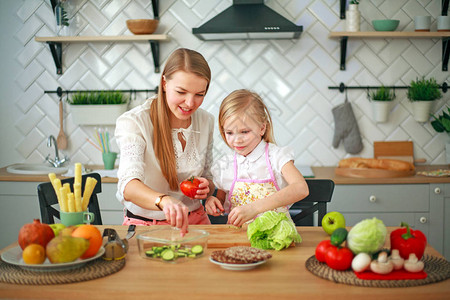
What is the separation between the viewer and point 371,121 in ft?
12.0

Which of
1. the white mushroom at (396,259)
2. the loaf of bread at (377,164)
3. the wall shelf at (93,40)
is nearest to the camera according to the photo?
the white mushroom at (396,259)

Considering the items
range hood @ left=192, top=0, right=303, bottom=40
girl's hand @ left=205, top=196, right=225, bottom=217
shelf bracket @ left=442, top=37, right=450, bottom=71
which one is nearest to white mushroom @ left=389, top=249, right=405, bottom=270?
girl's hand @ left=205, top=196, right=225, bottom=217

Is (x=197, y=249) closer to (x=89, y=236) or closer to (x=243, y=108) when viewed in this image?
(x=89, y=236)

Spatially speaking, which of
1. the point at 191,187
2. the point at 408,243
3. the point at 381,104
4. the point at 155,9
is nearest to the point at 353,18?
the point at 381,104

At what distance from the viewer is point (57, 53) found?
372 centimetres

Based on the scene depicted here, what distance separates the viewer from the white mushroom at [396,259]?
141 centimetres

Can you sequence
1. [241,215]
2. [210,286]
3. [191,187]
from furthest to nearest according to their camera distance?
[191,187], [241,215], [210,286]

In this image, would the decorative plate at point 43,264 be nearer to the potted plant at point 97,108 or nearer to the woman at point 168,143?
the woman at point 168,143

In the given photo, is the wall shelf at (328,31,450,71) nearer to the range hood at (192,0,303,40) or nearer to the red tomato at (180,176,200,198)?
the range hood at (192,0,303,40)

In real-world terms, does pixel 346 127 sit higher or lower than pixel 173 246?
higher

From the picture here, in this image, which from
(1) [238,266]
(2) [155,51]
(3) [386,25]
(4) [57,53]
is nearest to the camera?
(1) [238,266]

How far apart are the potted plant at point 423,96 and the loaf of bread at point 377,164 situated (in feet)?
1.45

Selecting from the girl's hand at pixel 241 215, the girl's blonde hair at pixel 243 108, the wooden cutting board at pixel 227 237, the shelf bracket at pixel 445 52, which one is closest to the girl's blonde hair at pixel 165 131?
the girl's blonde hair at pixel 243 108

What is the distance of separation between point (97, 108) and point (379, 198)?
1.97 m
